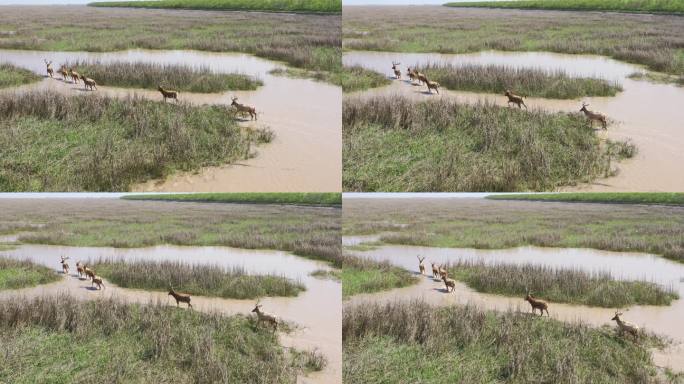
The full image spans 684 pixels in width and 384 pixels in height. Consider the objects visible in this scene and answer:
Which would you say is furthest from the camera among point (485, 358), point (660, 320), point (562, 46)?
point (562, 46)

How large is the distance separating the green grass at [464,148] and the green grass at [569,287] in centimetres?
243

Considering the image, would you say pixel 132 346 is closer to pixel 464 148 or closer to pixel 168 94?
pixel 168 94

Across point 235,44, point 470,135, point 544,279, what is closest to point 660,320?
point 544,279

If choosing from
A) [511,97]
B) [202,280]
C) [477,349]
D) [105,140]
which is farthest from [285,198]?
[477,349]

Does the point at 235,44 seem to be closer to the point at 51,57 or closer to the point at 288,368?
the point at 51,57

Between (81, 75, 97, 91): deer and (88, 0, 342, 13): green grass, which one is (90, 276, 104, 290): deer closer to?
(81, 75, 97, 91): deer

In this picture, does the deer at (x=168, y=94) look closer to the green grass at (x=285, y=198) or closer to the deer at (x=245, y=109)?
the deer at (x=245, y=109)

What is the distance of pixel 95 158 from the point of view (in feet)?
27.1

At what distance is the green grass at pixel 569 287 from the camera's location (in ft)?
Answer: 30.1

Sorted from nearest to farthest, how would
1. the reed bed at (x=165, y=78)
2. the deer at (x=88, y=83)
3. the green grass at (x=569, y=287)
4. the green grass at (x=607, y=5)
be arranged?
1. the green grass at (x=569, y=287)
2. the deer at (x=88, y=83)
3. the reed bed at (x=165, y=78)
4. the green grass at (x=607, y=5)

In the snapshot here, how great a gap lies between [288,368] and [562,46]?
525 inches

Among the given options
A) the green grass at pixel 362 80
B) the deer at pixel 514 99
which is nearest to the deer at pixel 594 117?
the deer at pixel 514 99

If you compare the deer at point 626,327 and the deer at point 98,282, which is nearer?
the deer at point 626,327

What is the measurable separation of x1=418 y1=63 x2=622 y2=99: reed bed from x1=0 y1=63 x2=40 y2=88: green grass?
10.1 m
